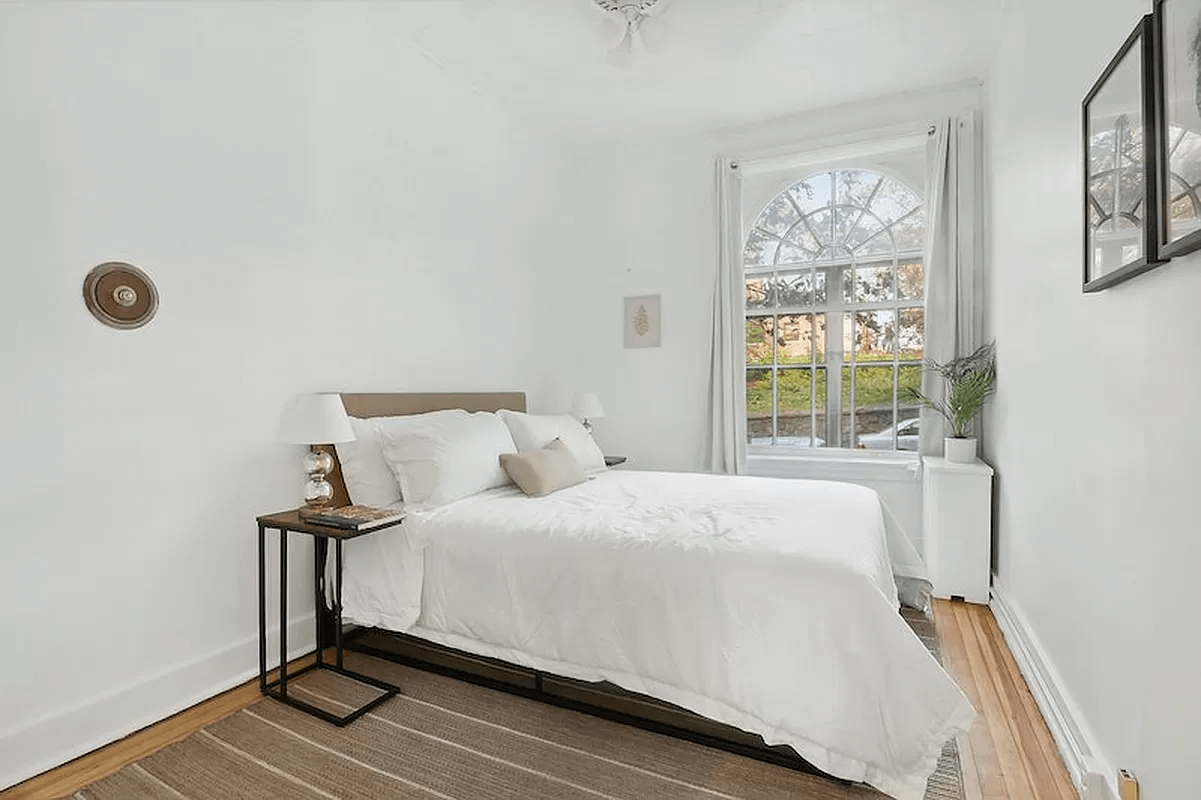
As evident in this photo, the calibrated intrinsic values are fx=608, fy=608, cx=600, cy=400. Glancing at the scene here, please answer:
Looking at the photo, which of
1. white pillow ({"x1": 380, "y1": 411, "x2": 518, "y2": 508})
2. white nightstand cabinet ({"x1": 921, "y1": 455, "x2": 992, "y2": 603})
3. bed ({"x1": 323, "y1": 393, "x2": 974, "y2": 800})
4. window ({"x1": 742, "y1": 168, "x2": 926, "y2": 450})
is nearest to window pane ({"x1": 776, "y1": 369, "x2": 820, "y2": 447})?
window ({"x1": 742, "y1": 168, "x2": 926, "y2": 450})

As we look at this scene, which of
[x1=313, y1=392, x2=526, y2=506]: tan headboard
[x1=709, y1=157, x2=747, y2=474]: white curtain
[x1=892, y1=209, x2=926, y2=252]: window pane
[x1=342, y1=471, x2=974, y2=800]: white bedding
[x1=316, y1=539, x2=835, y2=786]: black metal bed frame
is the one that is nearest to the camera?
[x1=342, y1=471, x2=974, y2=800]: white bedding

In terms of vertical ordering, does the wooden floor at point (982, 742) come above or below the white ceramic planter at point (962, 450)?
below

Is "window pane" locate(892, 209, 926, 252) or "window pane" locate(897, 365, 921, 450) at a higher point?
"window pane" locate(892, 209, 926, 252)

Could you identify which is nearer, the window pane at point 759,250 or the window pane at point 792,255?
the window pane at point 792,255

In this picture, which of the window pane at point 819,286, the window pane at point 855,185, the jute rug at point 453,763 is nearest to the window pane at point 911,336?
the window pane at point 819,286

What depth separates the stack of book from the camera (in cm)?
233

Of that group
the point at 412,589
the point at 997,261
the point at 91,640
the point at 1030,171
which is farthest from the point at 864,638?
the point at 997,261

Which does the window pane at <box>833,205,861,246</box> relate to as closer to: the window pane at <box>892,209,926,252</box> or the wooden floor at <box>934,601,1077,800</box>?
the window pane at <box>892,209,926,252</box>

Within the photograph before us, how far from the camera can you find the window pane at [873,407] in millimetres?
4406

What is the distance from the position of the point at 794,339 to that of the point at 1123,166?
3.12 m

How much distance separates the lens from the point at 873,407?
175 inches

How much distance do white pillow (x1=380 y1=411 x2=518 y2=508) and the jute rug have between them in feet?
2.81

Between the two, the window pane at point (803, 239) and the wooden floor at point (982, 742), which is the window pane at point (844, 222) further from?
the wooden floor at point (982, 742)

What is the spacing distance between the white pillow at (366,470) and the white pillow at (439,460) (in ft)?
0.14
